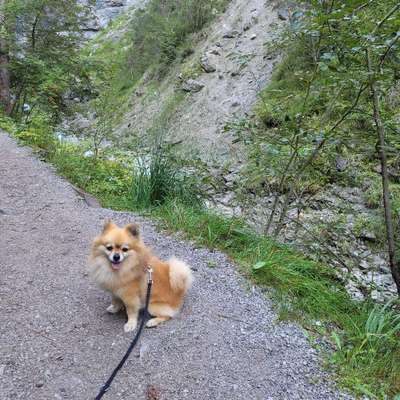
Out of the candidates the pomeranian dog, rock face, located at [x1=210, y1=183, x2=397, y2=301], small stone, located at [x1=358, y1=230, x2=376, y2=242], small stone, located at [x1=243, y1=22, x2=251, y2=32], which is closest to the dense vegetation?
Result: rock face, located at [x1=210, y1=183, x2=397, y2=301]

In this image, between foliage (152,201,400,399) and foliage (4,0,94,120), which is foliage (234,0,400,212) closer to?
foliage (152,201,400,399)

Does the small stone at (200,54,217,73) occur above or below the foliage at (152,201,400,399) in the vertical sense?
above

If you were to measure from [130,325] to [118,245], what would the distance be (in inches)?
24.6

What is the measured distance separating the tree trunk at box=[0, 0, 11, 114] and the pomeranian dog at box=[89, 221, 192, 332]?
786 centimetres

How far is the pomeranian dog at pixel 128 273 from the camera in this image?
118 inches

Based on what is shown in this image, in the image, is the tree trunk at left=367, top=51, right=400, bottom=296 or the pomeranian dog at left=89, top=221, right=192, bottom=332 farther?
the tree trunk at left=367, top=51, right=400, bottom=296

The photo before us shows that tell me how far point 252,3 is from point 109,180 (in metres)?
12.2

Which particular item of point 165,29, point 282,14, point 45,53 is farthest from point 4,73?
point 165,29

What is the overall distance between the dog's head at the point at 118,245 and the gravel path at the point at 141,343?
1.83ft

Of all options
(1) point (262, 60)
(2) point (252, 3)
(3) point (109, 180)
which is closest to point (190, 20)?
(2) point (252, 3)

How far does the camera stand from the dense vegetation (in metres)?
3.23

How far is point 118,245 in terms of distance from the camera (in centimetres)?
298

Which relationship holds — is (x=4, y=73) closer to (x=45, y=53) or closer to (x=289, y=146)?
(x=45, y=53)

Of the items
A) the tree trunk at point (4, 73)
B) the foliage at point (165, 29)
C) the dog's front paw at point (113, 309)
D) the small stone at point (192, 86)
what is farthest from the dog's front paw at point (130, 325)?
the foliage at point (165, 29)
